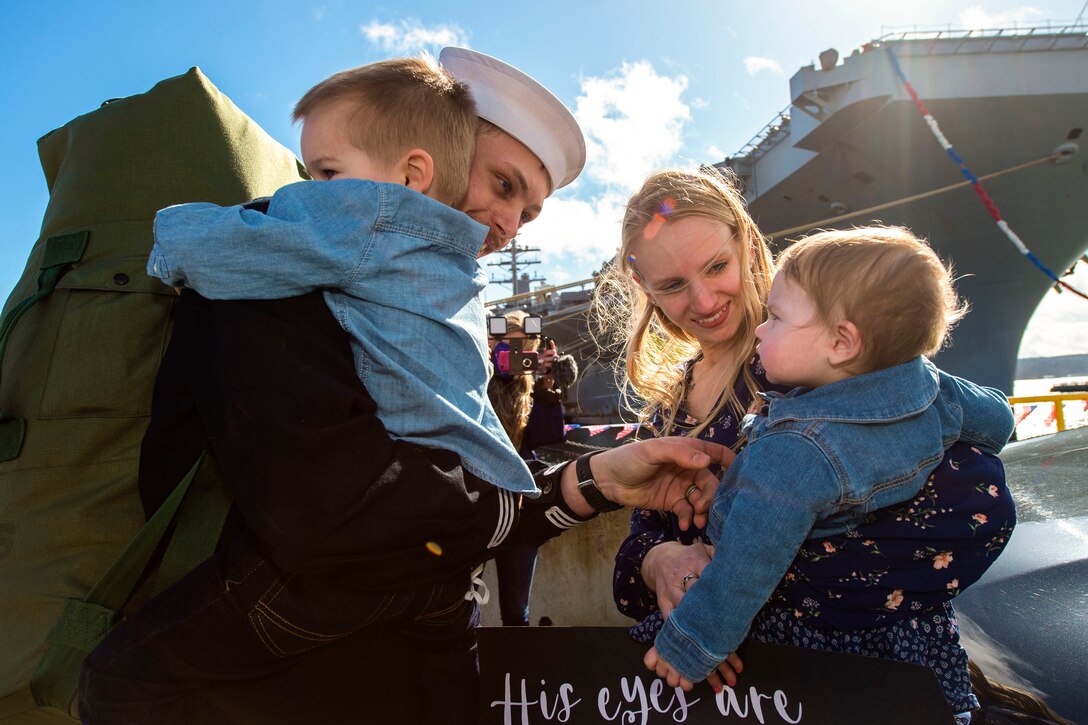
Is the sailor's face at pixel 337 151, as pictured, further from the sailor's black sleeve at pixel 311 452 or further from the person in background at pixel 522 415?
the person in background at pixel 522 415

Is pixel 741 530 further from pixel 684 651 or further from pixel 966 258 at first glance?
pixel 966 258

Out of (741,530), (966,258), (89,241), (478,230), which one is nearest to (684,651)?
(741,530)

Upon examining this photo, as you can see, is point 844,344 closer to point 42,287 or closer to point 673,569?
point 673,569

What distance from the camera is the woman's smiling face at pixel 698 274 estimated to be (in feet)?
5.69

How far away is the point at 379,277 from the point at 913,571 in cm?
107

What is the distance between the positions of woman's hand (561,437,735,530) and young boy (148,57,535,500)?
10.3 inches

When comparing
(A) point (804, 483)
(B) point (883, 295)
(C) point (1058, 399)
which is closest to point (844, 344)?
(B) point (883, 295)

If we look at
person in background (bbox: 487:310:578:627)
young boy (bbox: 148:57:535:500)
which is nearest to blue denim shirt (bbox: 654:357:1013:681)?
young boy (bbox: 148:57:535:500)

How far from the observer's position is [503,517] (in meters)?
1.07

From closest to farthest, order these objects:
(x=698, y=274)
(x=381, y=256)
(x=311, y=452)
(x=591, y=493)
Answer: (x=311, y=452), (x=381, y=256), (x=591, y=493), (x=698, y=274)

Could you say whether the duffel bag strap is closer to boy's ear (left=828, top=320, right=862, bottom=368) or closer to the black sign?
the black sign

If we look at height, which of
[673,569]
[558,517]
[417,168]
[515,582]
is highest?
[417,168]

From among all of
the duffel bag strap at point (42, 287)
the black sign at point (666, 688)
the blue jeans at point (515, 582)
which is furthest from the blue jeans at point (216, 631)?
the blue jeans at point (515, 582)

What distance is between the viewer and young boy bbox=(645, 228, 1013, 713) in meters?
1.05
